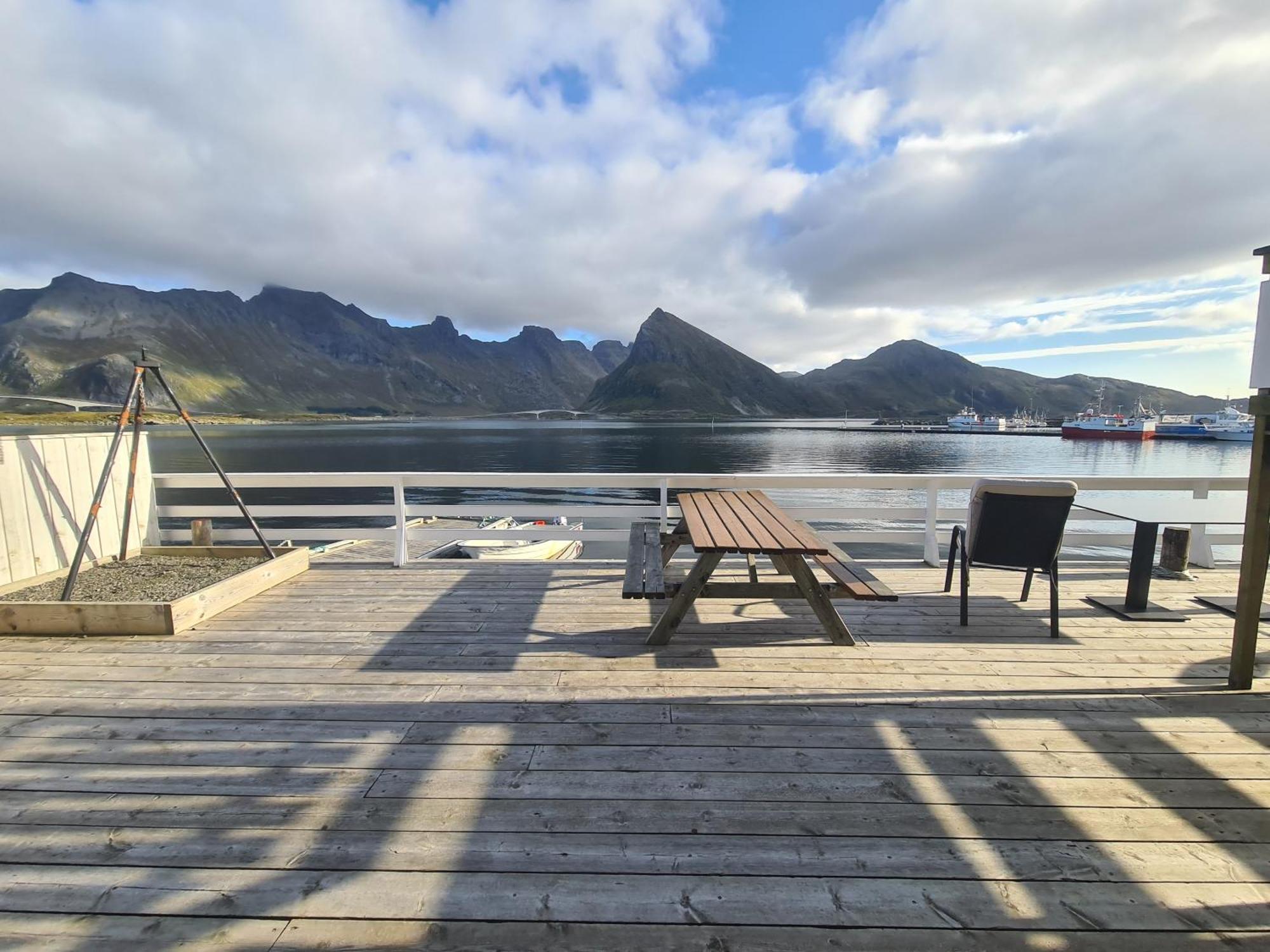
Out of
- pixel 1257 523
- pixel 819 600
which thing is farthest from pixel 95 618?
pixel 1257 523

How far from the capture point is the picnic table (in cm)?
321

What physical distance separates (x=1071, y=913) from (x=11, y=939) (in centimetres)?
290

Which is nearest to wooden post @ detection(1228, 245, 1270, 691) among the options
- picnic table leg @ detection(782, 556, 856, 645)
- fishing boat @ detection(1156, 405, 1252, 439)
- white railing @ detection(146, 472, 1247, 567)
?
picnic table leg @ detection(782, 556, 856, 645)

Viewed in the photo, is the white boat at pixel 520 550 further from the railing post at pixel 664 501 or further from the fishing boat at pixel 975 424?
the fishing boat at pixel 975 424

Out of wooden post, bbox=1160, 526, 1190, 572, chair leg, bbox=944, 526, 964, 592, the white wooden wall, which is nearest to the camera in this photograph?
the white wooden wall

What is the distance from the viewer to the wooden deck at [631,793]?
1.62 m

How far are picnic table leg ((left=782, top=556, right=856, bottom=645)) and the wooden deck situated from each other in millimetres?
169

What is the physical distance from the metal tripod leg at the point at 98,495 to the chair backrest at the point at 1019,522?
6101 millimetres

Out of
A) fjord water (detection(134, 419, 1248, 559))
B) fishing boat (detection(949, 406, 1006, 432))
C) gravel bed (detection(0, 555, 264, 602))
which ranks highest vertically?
fishing boat (detection(949, 406, 1006, 432))

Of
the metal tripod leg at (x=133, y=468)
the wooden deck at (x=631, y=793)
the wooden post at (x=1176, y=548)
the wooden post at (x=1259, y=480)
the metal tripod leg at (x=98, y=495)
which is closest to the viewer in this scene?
the wooden deck at (x=631, y=793)

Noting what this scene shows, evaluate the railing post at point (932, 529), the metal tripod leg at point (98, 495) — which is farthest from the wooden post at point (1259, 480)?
the metal tripod leg at point (98, 495)

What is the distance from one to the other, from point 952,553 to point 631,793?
351cm

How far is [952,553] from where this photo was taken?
454 centimetres

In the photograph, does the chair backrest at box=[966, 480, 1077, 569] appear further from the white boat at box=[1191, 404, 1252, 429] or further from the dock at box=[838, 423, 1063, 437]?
the dock at box=[838, 423, 1063, 437]
